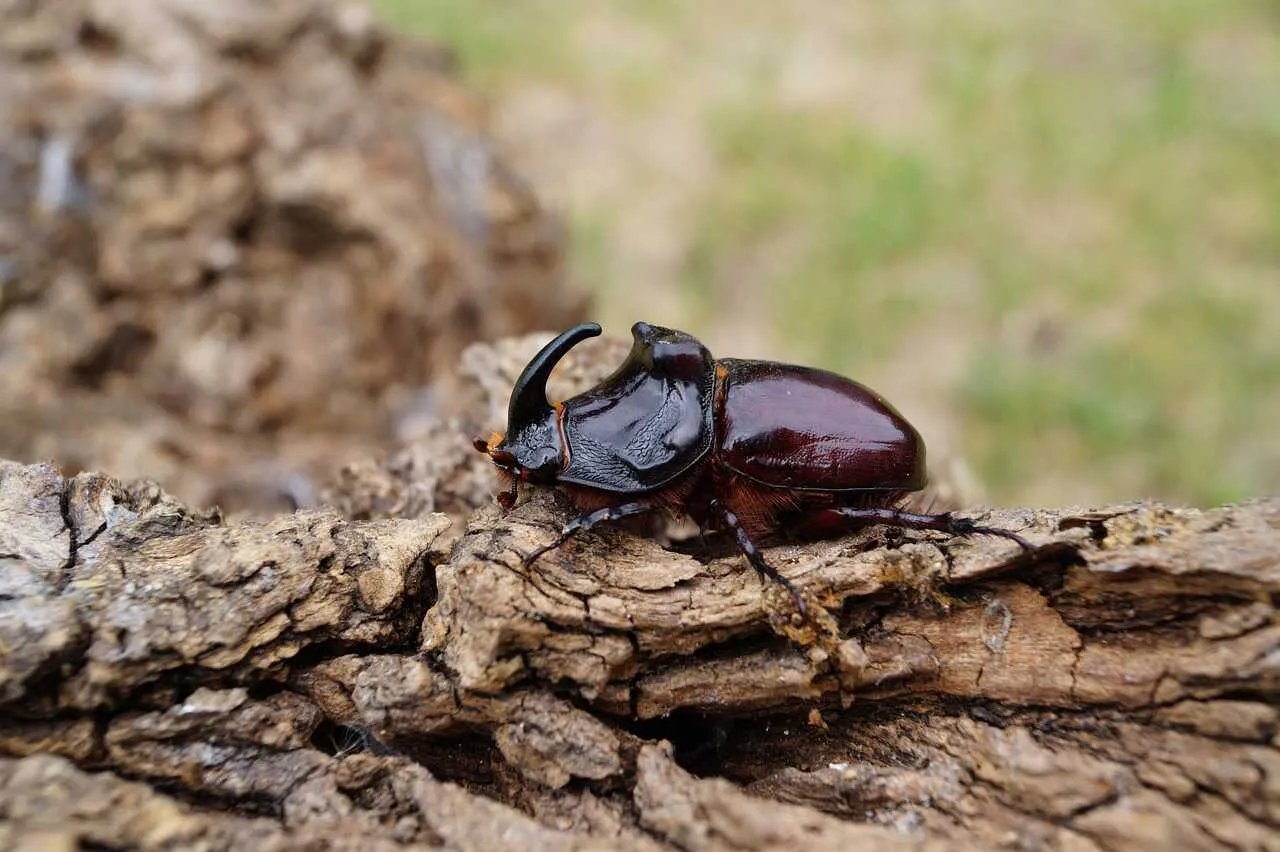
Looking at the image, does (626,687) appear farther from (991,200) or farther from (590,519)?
(991,200)

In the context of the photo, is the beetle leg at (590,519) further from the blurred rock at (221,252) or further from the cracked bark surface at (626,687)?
the blurred rock at (221,252)

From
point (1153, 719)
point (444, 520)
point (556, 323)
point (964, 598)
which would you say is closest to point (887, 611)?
point (964, 598)

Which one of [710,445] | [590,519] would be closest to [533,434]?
[590,519]

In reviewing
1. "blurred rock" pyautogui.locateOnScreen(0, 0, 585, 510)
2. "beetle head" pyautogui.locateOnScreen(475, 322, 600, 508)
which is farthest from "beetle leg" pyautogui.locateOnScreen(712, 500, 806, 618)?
"blurred rock" pyautogui.locateOnScreen(0, 0, 585, 510)

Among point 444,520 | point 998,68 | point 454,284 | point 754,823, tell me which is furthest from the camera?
point 998,68

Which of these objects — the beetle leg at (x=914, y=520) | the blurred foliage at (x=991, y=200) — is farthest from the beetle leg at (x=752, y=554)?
the blurred foliage at (x=991, y=200)

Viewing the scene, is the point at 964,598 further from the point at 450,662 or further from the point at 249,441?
the point at 249,441
